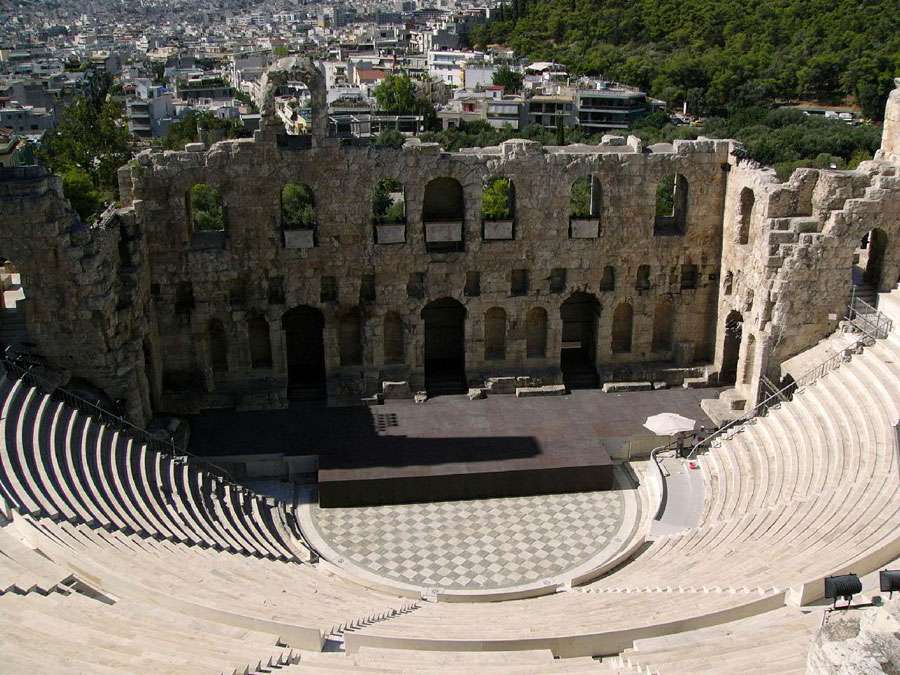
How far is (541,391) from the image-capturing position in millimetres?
28938

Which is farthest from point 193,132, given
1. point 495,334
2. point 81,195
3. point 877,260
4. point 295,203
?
point 877,260

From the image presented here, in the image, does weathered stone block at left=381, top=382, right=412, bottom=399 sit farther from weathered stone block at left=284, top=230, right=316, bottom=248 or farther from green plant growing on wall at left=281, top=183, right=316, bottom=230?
green plant growing on wall at left=281, top=183, right=316, bottom=230

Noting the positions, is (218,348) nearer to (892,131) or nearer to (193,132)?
(892,131)

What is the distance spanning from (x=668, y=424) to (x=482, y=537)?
6.56m

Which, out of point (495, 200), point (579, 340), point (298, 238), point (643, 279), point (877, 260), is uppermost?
point (298, 238)

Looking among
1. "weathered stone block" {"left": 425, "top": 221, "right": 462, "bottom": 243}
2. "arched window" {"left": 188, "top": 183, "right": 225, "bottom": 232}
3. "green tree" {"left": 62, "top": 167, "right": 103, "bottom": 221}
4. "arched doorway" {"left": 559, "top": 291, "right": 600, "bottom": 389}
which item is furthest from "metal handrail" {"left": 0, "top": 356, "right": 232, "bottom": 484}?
"arched window" {"left": 188, "top": 183, "right": 225, "bottom": 232}

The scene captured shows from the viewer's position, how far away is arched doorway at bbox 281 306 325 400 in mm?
28969

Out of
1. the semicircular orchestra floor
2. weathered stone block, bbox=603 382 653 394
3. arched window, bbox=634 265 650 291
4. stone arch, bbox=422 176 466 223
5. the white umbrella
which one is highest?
stone arch, bbox=422 176 466 223

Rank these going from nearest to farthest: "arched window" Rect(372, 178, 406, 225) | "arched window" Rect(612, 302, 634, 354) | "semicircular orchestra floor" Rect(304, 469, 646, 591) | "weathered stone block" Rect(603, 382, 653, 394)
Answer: "semicircular orchestra floor" Rect(304, 469, 646, 591) → "weathered stone block" Rect(603, 382, 653, 394) → "arched window" Rect(612, 302, 634, 354) → "arched window" Rect(372, 178, 406, 225)

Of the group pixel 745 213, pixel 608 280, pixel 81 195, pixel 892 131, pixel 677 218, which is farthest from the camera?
pixel 81 195

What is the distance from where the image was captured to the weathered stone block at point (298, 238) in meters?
27.5

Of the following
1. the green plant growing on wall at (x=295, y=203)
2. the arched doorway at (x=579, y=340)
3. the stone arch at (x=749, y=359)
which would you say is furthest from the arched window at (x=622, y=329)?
the green plant growing on wall at (x=295, y=203)

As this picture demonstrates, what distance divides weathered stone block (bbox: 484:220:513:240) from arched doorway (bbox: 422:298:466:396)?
8.46ft

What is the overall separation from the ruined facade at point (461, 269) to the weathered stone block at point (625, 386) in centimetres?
46
